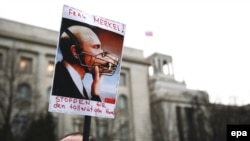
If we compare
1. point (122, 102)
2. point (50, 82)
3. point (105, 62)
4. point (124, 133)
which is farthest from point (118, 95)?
point (105, 62)

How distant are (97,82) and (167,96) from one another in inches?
1673

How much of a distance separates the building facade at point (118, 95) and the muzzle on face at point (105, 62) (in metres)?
23.5

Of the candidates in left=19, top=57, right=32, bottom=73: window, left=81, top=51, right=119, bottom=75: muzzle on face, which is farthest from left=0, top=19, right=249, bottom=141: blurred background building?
left=81, top=51, right=119, bottom=75: muzzle on face

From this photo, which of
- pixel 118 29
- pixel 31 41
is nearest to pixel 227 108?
pixel 31 41

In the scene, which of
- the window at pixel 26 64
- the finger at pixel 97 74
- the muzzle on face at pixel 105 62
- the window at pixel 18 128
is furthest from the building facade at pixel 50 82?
the finger at pixel 97 74

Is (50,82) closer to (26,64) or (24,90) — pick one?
(26,64)

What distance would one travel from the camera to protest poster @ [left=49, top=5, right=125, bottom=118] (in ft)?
13.1

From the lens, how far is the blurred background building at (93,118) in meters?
29.6

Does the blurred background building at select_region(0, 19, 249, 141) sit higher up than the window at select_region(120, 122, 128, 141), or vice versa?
the blurred background building at select_region(0, 19, 249, 141)

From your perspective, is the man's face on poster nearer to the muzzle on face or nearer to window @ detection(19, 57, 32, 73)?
the muzzle on face

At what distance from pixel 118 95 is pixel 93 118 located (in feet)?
30.4

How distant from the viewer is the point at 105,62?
4.41 meters

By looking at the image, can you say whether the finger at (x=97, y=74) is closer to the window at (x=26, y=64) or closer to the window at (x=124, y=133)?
the window at (x=26, y=64)

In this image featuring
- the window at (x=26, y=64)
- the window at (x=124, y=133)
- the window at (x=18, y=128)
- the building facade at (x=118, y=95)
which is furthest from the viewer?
the window at (x=124, y=133)
